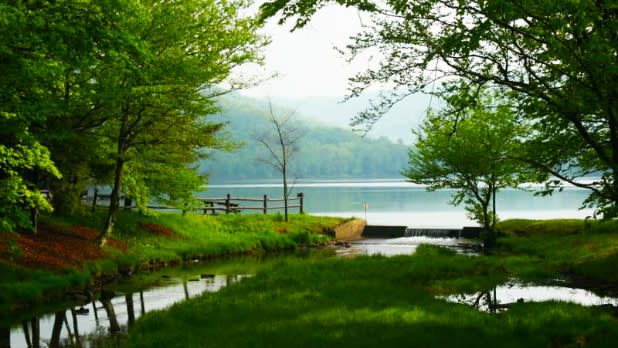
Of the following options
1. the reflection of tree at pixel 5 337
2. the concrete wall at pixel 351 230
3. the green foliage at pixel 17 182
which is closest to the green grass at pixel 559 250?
the concrete wall at pixel 351 230

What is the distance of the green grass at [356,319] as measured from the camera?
31.8ft

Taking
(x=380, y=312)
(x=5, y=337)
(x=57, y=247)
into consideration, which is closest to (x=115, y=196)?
(x=57, y=247)


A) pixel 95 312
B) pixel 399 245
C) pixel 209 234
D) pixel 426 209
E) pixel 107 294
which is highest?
pixel 426 209

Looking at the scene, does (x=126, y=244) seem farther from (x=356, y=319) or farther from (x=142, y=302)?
(x=356, y=319)

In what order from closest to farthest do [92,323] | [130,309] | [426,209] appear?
[92,323]
[130,309]
[426,209]

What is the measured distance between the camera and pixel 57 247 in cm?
2114

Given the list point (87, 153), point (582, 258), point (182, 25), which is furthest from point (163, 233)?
point (582, 258)

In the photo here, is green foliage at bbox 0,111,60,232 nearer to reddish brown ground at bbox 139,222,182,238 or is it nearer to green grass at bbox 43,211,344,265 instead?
green grass at bbox 43,211,344,265

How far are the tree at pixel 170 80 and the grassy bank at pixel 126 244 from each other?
1692mm

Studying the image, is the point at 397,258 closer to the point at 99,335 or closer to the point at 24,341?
the point at 99,335

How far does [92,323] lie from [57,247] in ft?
25.0

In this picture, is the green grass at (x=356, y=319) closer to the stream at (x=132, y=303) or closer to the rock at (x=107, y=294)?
the stream at (x=132, y=303)

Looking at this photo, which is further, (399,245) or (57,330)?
(399,245)

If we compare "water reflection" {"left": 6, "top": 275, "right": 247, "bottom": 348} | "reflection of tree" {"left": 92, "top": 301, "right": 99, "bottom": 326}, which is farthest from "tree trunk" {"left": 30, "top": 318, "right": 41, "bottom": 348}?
"reflection of tree" {"left": 92, "top": 301, "right": 99, "bottom": 326}
